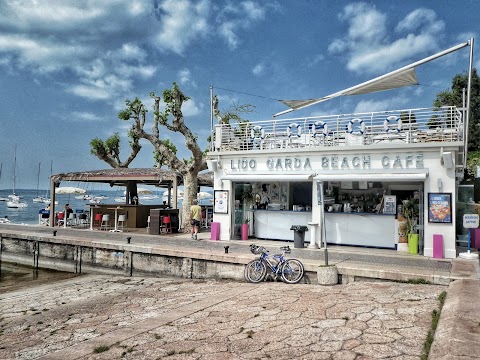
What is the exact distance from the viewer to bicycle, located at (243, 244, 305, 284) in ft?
34.3

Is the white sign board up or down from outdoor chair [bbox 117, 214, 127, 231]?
up

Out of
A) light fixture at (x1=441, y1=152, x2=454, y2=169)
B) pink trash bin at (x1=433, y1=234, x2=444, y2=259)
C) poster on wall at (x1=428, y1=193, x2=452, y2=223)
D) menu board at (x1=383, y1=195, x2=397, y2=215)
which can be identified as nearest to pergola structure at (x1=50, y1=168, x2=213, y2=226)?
menu board at (x1=383, y1=195, x2=397, y2=215)

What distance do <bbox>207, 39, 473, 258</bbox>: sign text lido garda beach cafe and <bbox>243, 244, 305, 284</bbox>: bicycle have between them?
2.73m

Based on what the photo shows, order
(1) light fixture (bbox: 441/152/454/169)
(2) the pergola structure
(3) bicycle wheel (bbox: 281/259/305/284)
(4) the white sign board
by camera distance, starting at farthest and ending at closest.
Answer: (2) the pergola structure < (1) light fixture (bbox: 441/152/454/169) < (4) the white sign board < (3) bicycle wheel (bbox: 281/259/305/284)

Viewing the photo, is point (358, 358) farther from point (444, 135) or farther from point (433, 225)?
point (444, 135)

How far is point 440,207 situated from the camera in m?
13.1

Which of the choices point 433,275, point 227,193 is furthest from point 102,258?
point 433,275

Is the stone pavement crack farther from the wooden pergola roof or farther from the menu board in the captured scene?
the wooden pergola roof

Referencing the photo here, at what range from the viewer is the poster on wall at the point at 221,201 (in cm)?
1705

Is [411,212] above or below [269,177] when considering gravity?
below

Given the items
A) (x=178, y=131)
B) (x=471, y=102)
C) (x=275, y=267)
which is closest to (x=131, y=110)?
(x=178, y=131)

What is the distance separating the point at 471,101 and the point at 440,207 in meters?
36.4

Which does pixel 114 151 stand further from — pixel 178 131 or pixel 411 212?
pixel 411 212

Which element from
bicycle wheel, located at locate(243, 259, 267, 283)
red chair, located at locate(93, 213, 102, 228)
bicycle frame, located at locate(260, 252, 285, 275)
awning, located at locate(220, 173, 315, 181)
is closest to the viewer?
bicycle frame, located at locate(260, 252, 285, 275)
